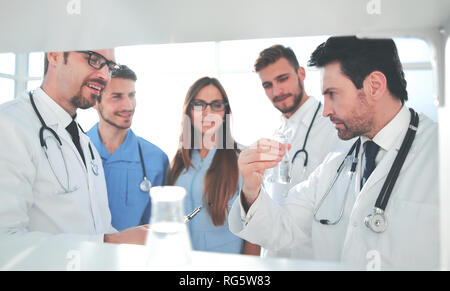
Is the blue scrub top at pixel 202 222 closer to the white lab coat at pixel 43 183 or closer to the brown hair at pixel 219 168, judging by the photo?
the brown hair at pixel 219 168

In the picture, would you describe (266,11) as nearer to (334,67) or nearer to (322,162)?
(334,67)

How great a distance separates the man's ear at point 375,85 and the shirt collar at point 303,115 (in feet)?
0.70

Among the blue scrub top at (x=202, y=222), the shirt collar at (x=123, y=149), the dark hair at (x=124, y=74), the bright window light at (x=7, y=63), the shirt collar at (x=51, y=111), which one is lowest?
the blue scrub top at (x=202, y=222)

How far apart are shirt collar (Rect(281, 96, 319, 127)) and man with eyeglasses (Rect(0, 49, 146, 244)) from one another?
921 mm

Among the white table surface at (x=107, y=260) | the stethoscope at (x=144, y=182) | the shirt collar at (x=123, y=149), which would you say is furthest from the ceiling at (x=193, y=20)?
the white table surface at (x=107, y=260)

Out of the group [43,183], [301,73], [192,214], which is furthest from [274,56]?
[43,183]

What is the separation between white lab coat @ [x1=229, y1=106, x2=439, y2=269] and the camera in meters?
1.12

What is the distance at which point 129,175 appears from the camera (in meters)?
1.70

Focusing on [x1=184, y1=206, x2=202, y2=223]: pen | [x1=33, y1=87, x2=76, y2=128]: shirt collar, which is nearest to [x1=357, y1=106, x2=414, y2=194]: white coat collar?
[x1=184, y1=206, x2=202, y2=223]: pen

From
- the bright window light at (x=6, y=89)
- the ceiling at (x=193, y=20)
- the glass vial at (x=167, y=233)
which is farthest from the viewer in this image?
the bright window light at (x=6, y=89)

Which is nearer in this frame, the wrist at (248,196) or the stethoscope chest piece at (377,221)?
the stethoscope chest piece at (377,221)

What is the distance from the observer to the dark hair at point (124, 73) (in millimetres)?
Answer: 1612

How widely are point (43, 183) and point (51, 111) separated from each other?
14.6 inches
